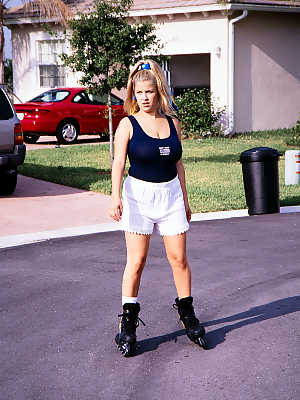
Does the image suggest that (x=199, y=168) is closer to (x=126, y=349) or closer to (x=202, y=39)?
(x=202, y=39)

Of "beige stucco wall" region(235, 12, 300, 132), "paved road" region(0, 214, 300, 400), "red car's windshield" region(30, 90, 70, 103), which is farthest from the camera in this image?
Answer: "beige stucco wall" region(235, 12, 300, 132)

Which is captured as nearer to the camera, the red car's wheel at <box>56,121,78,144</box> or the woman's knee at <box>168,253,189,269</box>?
the woman's knee at <box>168,253,189,269</box>

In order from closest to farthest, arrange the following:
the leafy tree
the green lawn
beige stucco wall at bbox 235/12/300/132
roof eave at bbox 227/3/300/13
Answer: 1. the green lawn
2. the leafy tree
3. roof eave at bbox 227/3/300/13
4. beige stucco wall at bbox 235/12/300/132

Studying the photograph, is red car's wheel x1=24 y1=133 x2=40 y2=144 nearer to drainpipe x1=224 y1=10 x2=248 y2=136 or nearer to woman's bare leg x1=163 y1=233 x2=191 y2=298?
drainpipe x1=224 y1=10 x2=248 y2=136

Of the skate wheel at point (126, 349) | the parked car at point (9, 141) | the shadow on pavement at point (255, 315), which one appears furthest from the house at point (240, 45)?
the skate wheel at point (126, 349)

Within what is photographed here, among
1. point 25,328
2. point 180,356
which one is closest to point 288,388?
point 180,356

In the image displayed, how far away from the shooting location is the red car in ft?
64.2

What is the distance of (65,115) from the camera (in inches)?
786

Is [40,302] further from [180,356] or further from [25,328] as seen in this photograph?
[180,356]

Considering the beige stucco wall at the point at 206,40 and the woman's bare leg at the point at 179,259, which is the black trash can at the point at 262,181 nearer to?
the woman's bare leg at the point at 179,259

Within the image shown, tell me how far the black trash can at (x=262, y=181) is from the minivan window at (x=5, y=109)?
12.8 ft

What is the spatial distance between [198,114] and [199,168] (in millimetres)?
6667

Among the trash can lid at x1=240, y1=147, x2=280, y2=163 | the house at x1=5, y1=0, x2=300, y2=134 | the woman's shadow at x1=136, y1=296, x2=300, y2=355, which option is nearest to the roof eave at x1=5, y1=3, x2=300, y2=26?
the house at x1=5, y1=0, x2=300, y2=134

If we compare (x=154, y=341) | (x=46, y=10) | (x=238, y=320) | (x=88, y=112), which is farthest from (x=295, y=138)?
(x=154, y=341)
